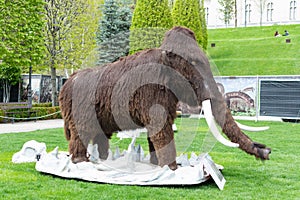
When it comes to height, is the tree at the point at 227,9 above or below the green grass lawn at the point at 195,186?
above

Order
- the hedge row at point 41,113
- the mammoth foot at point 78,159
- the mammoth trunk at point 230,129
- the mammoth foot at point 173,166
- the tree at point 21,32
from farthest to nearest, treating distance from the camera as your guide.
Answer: the hedge row at point 41,113
the tree at point 21,32
the mammoth foot at point 78,159
the mammoth foot at point 173,166
the mammoth trunk at point 230,129

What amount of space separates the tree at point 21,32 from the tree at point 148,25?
6344mm

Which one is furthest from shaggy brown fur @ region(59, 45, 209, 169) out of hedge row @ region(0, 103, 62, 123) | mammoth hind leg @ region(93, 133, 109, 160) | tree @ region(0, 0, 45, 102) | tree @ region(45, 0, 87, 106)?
tree @ region(45, 0, 87, 106)

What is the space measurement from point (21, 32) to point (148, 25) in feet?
28.2

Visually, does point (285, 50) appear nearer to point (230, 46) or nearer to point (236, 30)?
point (230, 46)

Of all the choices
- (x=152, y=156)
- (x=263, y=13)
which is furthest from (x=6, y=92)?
(x=263, y=13)

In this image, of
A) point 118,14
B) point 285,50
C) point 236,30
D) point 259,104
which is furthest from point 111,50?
point 236,30

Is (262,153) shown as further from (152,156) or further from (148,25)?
(148,25)

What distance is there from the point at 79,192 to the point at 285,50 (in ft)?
90.2

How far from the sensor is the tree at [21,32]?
16344 millimetres

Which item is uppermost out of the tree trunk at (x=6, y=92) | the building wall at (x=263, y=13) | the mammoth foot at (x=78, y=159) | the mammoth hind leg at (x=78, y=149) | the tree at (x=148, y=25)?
the building wall at (x=263, y=13)

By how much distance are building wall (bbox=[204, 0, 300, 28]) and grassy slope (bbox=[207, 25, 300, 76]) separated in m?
10.9

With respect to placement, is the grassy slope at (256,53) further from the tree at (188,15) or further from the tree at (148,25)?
the tree at (148,25)

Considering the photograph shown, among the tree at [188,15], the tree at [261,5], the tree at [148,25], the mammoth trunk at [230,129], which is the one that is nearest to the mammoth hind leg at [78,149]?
the tree at [148,25]
